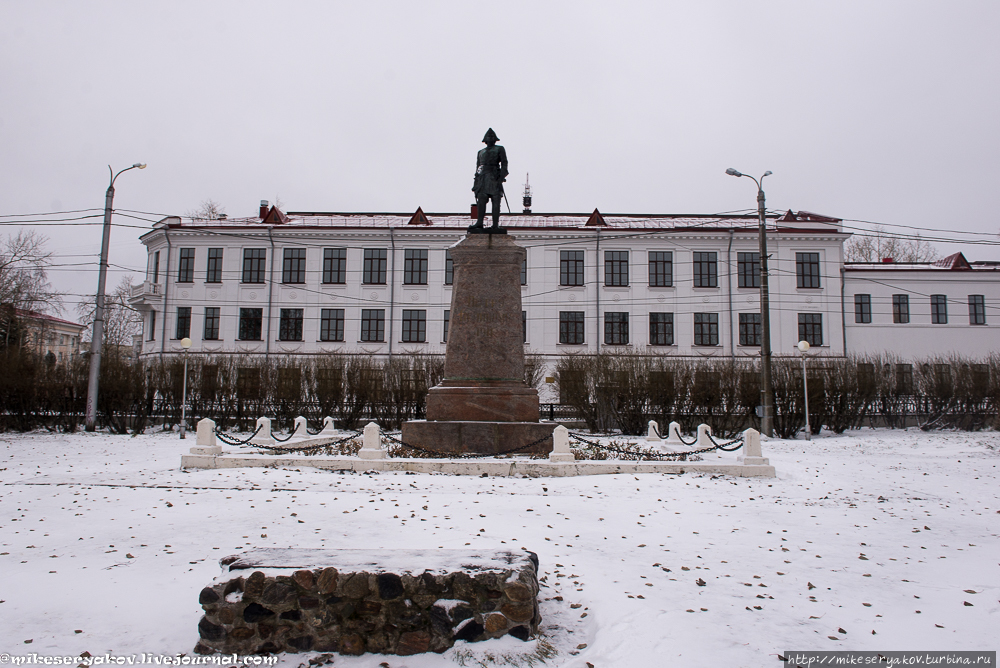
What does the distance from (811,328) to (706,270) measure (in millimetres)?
6323

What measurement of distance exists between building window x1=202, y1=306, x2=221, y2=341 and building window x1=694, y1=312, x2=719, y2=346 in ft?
85.4

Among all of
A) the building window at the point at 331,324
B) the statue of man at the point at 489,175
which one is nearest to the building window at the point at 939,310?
the statue of man at the point at 489,175

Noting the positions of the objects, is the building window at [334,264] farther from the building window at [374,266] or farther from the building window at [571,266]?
the building window at [571,266]

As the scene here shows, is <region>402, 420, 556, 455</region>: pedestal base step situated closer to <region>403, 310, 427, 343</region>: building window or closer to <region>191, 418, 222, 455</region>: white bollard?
<region>191, 418, 222, 455</region>: white bollard

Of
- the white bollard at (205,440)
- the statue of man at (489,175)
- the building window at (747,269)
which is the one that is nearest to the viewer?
the white bollard at (205,440)

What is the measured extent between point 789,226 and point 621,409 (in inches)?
805

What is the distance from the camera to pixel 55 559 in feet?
19.5

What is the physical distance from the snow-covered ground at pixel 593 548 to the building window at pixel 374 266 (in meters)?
23.9

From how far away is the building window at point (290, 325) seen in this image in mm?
34594

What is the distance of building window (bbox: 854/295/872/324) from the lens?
1373 inches

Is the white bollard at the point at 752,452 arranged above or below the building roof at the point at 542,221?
below

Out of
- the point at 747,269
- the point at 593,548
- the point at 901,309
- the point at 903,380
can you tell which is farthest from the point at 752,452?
the point at 901,309

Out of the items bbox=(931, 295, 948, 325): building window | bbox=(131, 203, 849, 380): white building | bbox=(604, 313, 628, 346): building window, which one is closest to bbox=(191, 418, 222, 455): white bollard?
bbox=(131, 203, 849, 380): white building

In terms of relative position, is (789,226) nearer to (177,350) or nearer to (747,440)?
(747,440)
